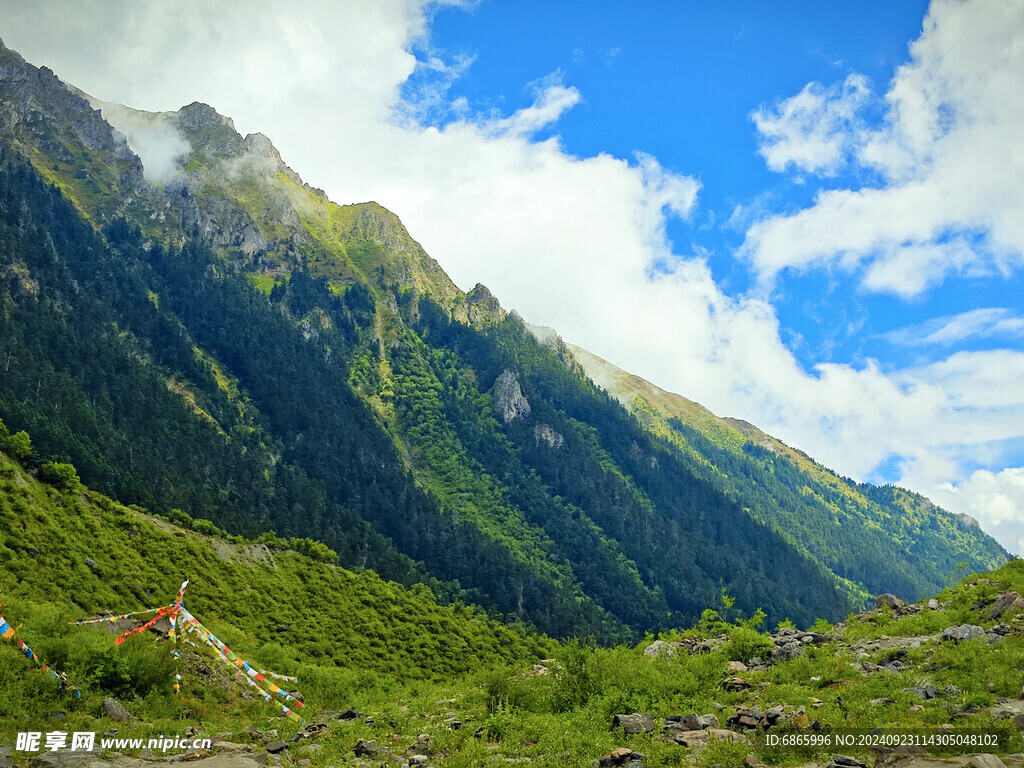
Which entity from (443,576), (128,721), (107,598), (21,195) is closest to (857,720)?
(128,721)

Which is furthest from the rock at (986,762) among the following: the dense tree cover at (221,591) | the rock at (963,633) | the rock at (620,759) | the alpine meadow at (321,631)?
the dense tree cover at (221,591)

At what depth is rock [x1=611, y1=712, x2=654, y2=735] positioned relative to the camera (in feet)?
66.5

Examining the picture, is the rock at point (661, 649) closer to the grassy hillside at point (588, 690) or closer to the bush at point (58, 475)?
the grassy hillside at point (588, 690)

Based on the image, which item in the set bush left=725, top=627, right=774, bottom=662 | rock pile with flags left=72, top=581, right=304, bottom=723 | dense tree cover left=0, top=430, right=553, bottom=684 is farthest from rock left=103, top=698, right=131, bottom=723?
bush left=725, top=627, right=774, bottom=662

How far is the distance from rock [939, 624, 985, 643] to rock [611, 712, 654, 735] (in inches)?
511

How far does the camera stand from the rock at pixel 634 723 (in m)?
20.3

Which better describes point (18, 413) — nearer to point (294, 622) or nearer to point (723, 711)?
point (294, 622)

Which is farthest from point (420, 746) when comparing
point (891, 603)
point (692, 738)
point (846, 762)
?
point (891, 603)

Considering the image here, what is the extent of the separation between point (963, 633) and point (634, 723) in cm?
1426

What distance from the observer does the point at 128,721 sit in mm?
24234

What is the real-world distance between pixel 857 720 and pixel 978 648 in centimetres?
761

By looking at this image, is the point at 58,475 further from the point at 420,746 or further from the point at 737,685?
the point at 737,685

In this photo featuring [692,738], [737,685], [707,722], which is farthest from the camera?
[737,685]

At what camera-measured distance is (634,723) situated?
2064 centimetres
